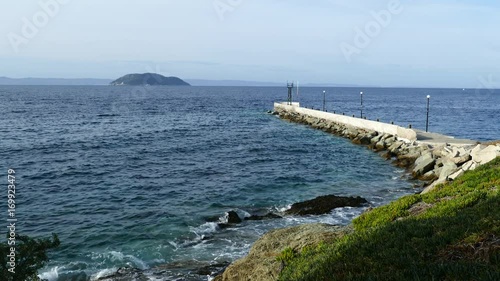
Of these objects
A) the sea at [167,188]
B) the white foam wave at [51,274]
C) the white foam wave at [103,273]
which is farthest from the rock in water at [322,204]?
the white foam wave at [51,274]

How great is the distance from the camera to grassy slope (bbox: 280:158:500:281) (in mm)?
7055

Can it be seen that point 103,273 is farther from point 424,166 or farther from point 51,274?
point 424,166

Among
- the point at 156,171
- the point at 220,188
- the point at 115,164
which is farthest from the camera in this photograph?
the point at 115,164

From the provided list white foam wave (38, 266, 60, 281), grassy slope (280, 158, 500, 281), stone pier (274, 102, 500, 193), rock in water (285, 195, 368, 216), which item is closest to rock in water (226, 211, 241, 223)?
rock in water (285, 195, 368, 216)

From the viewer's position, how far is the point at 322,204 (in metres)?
24.2

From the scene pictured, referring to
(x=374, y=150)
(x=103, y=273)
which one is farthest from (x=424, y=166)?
(x=103, y=273)

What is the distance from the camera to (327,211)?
23359 millimetres

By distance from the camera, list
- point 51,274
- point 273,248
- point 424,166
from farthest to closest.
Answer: point 424,166 < point 51,274 < point 273,248

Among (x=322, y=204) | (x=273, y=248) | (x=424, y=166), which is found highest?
(x=273, y=248)

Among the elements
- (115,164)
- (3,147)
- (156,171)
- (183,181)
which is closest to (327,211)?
(183,181)

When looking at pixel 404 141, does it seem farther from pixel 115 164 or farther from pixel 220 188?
pixel 115 164

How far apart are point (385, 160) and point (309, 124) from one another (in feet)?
112

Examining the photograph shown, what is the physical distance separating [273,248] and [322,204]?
40.4 feet

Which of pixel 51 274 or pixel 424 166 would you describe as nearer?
pixel 51 274
